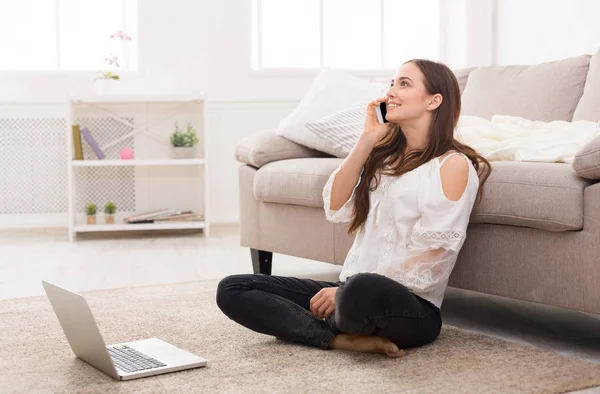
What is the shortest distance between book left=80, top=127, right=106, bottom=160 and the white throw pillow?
1691mm

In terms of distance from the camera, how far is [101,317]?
2.34m

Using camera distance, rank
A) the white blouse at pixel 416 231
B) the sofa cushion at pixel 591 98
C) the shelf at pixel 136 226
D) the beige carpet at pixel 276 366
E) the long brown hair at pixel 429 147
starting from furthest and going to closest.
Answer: the shelf at pixel 136 226, the sofa cushion at pixel 591 98, the long brown hair at pixel 429 147, the white blouse at pixel 416 231, the beige carpet at pixel 276 366

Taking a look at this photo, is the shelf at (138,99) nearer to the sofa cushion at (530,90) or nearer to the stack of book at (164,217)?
the stack of book at (164,217)

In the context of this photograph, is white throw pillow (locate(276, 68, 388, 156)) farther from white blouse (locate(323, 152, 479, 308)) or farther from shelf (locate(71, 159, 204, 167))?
shelf (locate(71, 159, 204, 167))

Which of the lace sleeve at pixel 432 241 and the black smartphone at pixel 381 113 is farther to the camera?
the black smartphone at pixel 381 113

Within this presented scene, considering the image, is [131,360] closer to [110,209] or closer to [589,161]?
[589,161]

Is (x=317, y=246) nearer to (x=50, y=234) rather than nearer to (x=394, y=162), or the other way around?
(x=394, y=162)

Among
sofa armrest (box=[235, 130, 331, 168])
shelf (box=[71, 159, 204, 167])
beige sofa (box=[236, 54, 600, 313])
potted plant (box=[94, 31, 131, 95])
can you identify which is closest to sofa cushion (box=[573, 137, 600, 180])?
beige sofa (box=[236, 54, 600, 313])

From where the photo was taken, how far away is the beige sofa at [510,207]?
187 centimetres

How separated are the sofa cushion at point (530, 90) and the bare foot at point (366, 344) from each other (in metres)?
1.25

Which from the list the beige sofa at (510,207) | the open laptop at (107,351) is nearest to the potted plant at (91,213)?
the beige sofa at (510,207)

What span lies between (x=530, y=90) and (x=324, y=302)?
1.37 metres

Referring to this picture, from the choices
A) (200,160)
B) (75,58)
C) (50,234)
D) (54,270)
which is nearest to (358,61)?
(200,160)

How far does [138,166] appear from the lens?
4.71 meters
